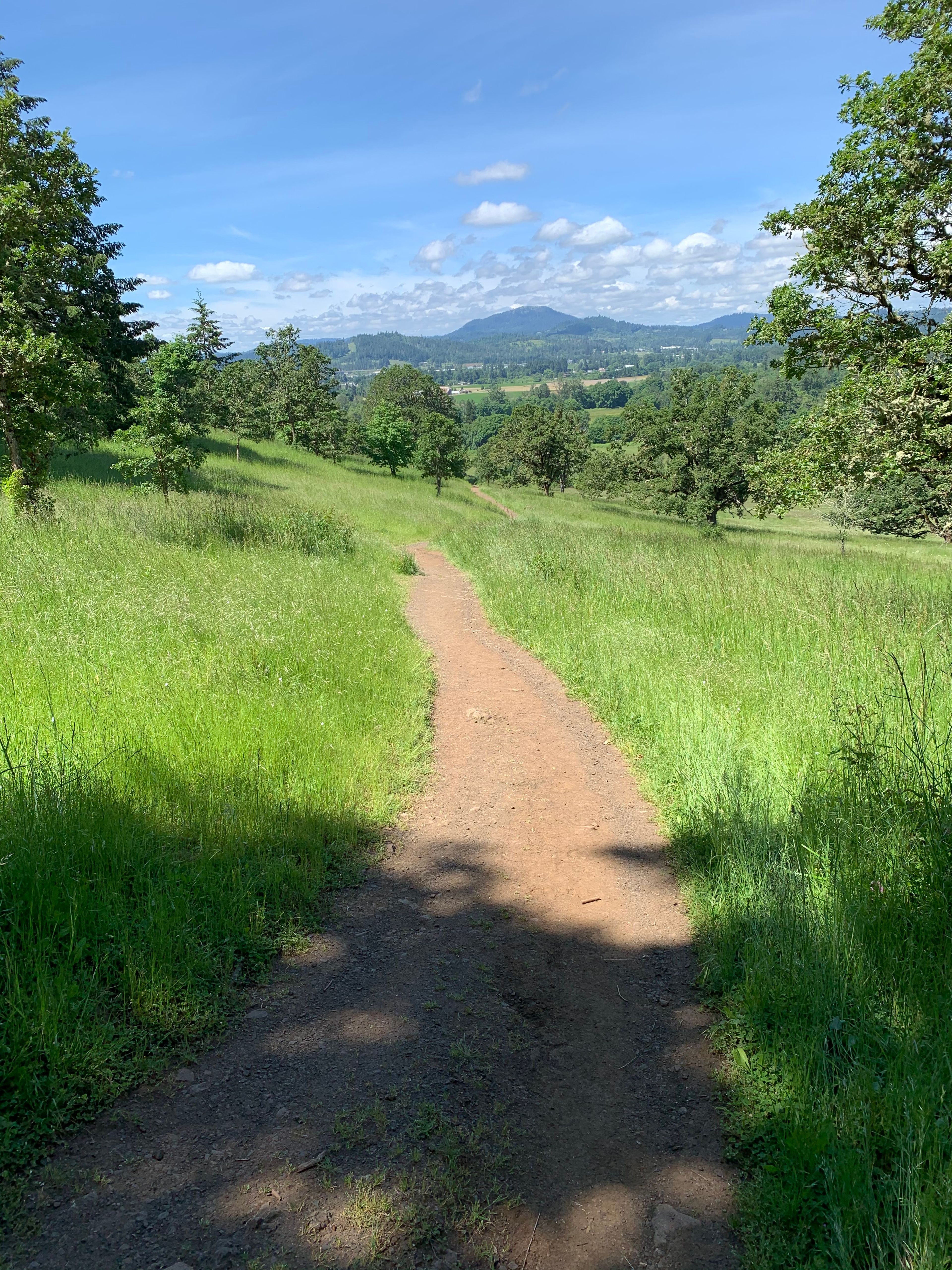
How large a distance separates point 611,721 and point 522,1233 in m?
5.19

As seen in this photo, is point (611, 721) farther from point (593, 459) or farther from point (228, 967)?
point (593, 459)

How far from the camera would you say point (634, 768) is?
20.8 ft

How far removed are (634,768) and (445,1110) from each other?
12.9 feet

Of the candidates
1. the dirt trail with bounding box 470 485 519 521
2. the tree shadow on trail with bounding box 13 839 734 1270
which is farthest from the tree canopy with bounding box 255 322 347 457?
the tree shadow on trail with bounding box 13 839 734 1270

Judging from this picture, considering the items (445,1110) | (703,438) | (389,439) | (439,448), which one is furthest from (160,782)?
(389,439)

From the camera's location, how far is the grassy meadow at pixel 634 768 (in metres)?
2.58

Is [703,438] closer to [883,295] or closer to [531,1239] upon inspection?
[883,295]

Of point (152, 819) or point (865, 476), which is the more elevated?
point (865, 476)

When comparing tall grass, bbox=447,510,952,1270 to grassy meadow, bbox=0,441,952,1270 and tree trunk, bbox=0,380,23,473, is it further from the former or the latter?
tree trunk, bbox=0,380,23,473

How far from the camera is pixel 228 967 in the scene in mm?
3422

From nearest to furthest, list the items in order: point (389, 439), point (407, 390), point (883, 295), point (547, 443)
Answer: point (883, 295) → point (389, 439) → point (547, 443) → point (407, 390)

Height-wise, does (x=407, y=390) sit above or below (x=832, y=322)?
above

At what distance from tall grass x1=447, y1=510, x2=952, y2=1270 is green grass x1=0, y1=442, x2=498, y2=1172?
2.23m

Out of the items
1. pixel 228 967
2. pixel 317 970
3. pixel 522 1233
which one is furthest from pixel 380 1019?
pixel 522 1233
